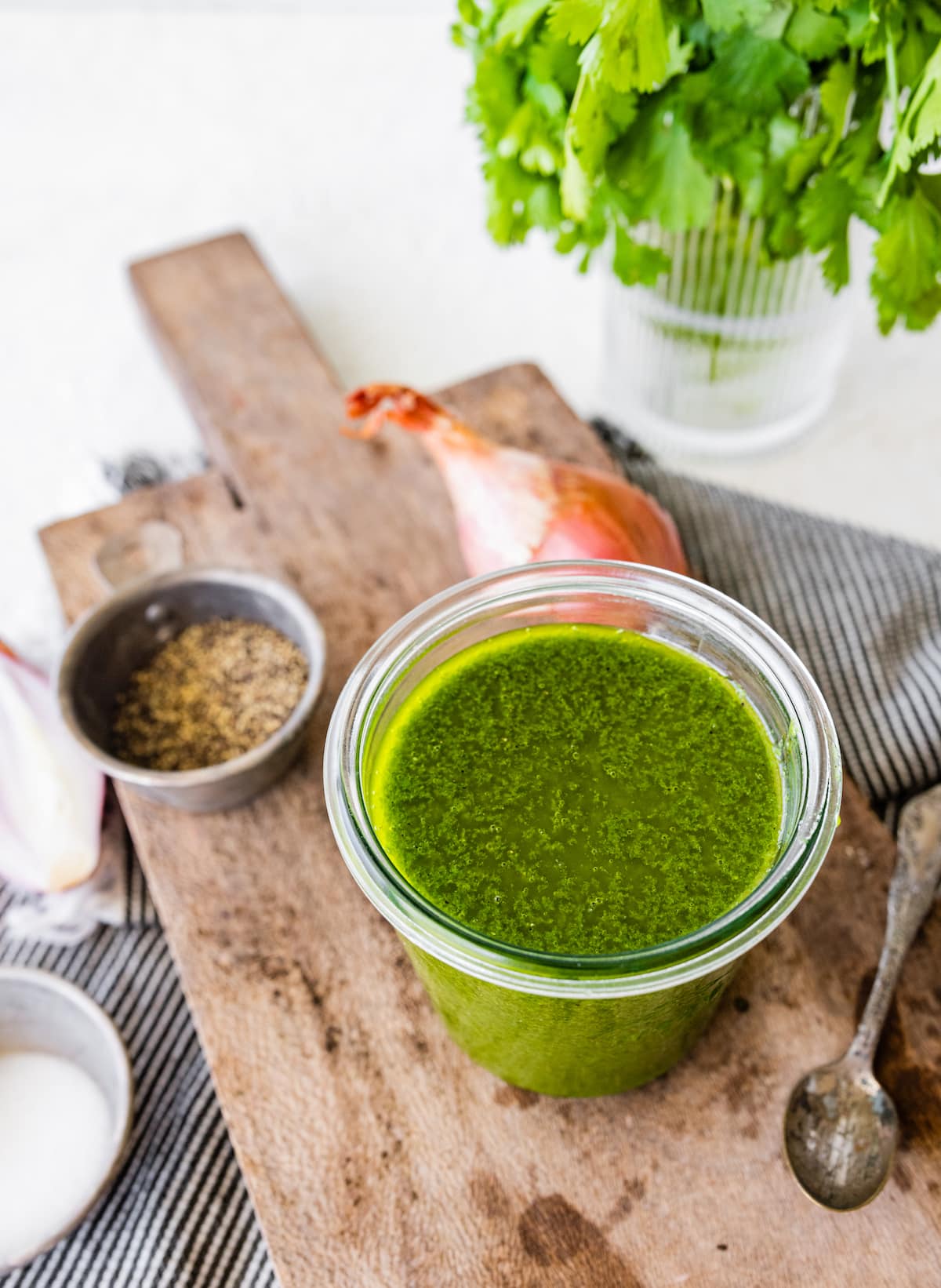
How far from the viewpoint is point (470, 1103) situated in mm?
771

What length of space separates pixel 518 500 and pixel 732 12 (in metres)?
0.36

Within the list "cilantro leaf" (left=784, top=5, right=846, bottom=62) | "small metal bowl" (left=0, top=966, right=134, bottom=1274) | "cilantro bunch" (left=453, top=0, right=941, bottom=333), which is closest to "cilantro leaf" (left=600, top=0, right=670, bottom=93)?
"cilantro bunch" (left=453, top=0, right=941, bottom=333)

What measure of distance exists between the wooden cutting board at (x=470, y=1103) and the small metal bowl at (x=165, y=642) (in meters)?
0.05

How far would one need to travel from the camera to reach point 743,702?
28.2 inches

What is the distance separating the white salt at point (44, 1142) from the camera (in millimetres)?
799

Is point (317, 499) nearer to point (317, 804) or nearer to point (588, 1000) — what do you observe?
point (317, 804)

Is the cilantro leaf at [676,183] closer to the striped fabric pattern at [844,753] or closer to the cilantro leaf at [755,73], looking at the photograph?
the cilantro leaf at [755,73]

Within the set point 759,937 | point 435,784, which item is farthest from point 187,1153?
point 759,937

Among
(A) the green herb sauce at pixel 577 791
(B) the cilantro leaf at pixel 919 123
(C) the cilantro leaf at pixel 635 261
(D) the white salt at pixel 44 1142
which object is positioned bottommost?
(D) the white salt at pixel 44 1142

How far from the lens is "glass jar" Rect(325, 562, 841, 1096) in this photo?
0.59m

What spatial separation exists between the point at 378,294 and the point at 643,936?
1.10 metres

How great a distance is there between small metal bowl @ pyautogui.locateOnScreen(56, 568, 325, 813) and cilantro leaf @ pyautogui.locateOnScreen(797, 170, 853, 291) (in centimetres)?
48

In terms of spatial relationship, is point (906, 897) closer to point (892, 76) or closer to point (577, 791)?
point (577, 791)

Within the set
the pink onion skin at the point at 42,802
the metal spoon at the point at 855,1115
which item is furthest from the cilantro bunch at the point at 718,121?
the pink onion skin at the point at 42,802
